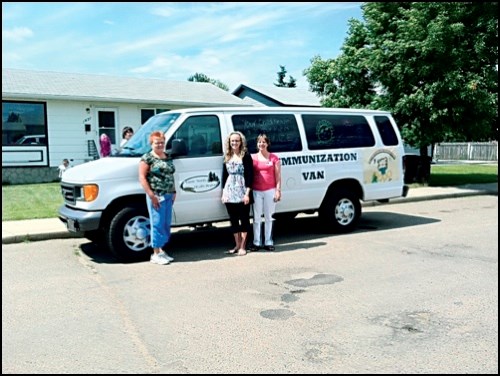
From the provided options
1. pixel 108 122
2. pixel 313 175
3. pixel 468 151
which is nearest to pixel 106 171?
pixel 313 175

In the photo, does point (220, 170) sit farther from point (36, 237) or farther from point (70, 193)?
point (36, 237)

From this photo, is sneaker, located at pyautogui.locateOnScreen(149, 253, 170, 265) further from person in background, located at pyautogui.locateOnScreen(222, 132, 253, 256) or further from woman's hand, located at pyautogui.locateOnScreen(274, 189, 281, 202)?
woman's hand, located at pyautogui.locateOnScreen(274, 189, 281, 202)

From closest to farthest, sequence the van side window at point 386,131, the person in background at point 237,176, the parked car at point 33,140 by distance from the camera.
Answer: the person in background at point 237,176, the van side window at point 386,131, the parked car at point 33,140

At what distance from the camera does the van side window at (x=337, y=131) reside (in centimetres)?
835

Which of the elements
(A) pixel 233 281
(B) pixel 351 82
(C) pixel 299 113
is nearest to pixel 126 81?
(B) pixel 351 82

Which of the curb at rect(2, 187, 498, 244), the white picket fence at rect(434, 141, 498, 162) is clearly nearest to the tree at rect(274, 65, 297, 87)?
the white picket fence at rect(434, 141, 498, 162)

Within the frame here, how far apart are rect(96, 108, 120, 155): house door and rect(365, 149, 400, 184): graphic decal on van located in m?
13.6

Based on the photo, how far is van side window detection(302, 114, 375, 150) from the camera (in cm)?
835

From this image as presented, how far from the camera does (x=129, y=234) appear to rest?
677cm

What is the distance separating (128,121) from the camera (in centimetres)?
2047

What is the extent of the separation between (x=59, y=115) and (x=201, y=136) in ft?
44.8

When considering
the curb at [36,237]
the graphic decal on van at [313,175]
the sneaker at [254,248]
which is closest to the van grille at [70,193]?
the curb at [36,237]

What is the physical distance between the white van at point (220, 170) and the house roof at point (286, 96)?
21.2 m

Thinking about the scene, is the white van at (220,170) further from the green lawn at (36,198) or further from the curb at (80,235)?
the green lawn at (36,198)
